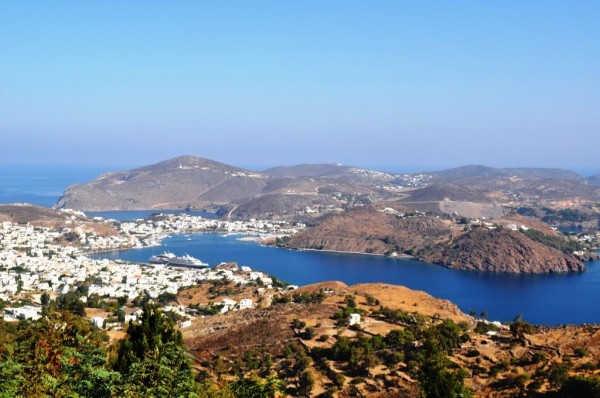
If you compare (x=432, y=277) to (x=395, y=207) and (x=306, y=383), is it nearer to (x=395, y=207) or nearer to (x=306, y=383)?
(x=395, y=207)

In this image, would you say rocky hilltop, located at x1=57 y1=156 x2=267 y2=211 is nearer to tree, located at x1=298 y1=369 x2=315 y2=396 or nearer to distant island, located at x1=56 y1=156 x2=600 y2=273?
distant island, located at x1=56 y1=156 x2=600 y2=273

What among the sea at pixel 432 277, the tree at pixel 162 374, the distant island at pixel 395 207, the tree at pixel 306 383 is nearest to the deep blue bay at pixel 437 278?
the sea at pixel 432 277

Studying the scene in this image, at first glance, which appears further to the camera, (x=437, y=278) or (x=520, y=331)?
(x=437, y=278)

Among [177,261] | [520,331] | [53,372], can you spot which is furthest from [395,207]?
[53,372]

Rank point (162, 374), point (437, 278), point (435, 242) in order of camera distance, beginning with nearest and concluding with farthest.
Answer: point (162, 374) < point (437, 278) < point (435, 242)

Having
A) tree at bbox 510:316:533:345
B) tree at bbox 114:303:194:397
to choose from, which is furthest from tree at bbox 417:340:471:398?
tree at bbox 510:316:533:345

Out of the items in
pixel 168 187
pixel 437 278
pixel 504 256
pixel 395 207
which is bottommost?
pixel 437 278
